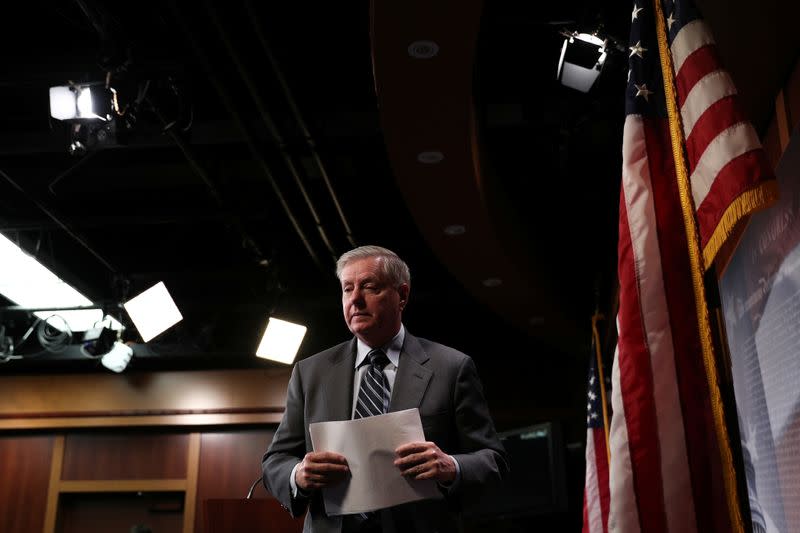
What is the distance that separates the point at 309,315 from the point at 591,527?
359cm

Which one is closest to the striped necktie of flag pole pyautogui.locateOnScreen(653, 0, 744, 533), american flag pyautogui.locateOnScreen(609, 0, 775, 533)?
american flag pyautogui.locateOnScreen(609, 0, 775, 533)

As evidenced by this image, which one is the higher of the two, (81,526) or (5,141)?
(5,141)

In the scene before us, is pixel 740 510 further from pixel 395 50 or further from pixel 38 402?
pixel 38 402

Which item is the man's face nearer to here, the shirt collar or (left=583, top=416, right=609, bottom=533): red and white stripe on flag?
the shirt collar

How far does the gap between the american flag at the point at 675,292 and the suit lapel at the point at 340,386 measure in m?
0.69

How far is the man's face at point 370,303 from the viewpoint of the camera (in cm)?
225

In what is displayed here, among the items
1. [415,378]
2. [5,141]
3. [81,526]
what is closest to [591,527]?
[415,378]

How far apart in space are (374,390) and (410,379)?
10cm

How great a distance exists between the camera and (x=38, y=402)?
8.17 m

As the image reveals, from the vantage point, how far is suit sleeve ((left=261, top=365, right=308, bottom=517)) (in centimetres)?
213

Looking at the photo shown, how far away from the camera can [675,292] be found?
1.81 meters

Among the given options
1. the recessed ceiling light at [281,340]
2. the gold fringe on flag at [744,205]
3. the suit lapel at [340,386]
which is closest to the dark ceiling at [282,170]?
the recessed ceiling light at [281,340]

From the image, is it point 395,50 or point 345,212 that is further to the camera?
point 345,212

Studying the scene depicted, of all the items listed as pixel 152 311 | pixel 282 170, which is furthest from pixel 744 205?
pixel 152 311
